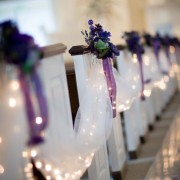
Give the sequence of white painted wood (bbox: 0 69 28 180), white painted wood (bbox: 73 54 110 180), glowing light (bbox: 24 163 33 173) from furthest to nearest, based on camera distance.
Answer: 1. white painted wood (bbox: 73 54 110 180)
2. glowing light (bbox: 24 163 33 173)
3. white painted wood (bbox: 0 69 28 180)

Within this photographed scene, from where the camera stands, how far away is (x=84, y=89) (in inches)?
201

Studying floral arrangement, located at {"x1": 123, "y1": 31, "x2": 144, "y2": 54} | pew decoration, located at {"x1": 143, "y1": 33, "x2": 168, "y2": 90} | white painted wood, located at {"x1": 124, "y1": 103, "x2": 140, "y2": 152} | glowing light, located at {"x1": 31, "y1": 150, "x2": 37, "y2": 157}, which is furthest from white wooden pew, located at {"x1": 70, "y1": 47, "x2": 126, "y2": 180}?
pew decoration, located at {"x1": 143, "y1": 33, "x2": 168, "y2": 90}

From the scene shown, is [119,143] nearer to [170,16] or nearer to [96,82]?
[96,82]

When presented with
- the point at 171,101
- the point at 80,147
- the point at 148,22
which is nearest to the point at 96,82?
the point at 80,147

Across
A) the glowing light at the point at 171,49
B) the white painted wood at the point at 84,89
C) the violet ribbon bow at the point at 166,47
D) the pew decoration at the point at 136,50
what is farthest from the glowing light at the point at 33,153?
the glowing light at the point at 171,49

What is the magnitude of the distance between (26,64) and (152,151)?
15.1 feet

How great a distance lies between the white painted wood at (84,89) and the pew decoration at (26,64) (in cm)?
150

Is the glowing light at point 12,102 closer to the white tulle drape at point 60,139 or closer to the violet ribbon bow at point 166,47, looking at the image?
the white tulle drape at point 60,139

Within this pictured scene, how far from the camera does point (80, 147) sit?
4.39m

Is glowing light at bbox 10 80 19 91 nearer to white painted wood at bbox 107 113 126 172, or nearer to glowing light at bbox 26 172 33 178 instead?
glowing light at bbox 26 172 33 178

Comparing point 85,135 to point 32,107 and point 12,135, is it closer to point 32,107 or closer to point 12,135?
point 12,135

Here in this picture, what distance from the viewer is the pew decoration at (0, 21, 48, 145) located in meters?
3.49

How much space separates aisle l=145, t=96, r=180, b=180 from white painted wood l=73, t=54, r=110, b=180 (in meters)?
0.76

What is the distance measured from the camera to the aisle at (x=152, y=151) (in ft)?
21.3
